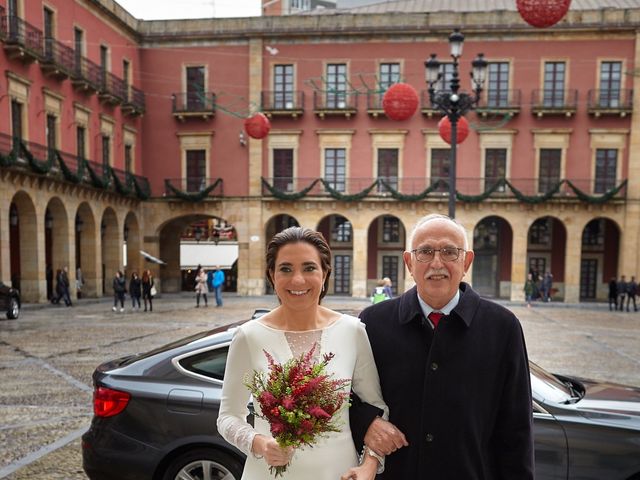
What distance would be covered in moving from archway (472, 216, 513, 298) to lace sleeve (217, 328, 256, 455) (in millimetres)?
28343

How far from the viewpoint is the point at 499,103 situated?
2753cm

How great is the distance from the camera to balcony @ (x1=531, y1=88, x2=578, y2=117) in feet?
88.3

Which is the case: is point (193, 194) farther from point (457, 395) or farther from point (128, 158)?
point (457, 395)

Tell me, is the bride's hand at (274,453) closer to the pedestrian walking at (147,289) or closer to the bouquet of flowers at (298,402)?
the bouquet of flowers at (298,402)

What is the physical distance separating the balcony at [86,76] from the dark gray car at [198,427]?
22346 mm

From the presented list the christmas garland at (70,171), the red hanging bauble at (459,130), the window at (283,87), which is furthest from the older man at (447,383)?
the window at (283,87)

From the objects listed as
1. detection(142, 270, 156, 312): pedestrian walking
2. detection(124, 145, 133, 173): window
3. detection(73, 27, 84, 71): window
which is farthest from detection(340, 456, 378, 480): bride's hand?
detection(124, 145, 133, 173): window

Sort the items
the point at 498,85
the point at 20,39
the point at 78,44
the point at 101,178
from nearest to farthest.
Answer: the point at 20,39
the point at 78,44
the point at 101,178
the point at 498,85

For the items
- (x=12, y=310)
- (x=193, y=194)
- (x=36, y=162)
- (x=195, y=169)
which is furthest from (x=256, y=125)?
(x=195, y=169)

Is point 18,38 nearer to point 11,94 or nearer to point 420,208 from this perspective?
point 11,94

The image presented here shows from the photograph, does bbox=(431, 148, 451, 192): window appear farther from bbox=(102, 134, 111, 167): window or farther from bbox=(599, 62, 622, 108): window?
bbox=(102, 134, 111, 167): window

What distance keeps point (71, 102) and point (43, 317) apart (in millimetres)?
10431

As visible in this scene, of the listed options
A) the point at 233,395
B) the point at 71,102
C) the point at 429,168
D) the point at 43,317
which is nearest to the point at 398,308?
the point at 233,395

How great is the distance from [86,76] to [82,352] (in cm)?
1712
